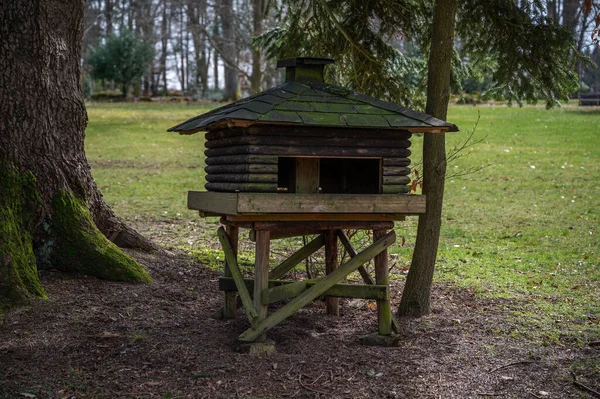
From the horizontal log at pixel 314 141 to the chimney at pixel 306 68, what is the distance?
2.95ft

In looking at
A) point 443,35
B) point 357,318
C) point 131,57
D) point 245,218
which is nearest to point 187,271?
point 357,318

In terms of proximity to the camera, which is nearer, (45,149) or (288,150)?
(288,150)

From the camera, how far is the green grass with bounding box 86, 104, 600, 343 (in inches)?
320

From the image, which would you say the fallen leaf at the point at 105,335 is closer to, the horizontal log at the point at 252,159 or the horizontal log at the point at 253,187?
the horizontal log at the point at 253,187

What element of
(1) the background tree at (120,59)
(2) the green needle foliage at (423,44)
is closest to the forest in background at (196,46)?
(1) the background tree at (120,59)

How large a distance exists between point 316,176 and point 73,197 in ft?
9.30

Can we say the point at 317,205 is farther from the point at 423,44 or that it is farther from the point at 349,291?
the point at 423,44

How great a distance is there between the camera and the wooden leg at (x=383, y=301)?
19.9 ft

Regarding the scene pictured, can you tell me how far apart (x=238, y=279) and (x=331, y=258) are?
1236 millimetres

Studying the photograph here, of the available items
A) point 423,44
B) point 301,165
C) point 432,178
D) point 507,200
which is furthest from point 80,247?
point 507,200

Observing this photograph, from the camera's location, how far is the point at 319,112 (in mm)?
5539

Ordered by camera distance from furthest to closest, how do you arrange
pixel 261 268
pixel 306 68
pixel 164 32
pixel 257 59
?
1. pixel 164 32
2. pixel 257 59
3. pixel 306 68
4. pixel 261 268

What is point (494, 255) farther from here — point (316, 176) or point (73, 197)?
point (73, 197)

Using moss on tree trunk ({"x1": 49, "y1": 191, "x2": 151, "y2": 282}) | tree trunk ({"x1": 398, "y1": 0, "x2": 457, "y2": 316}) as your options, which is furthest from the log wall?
moss on tree trunk ({"x1": 49, "y1": 191, "x2": 151, "y2": 282})
